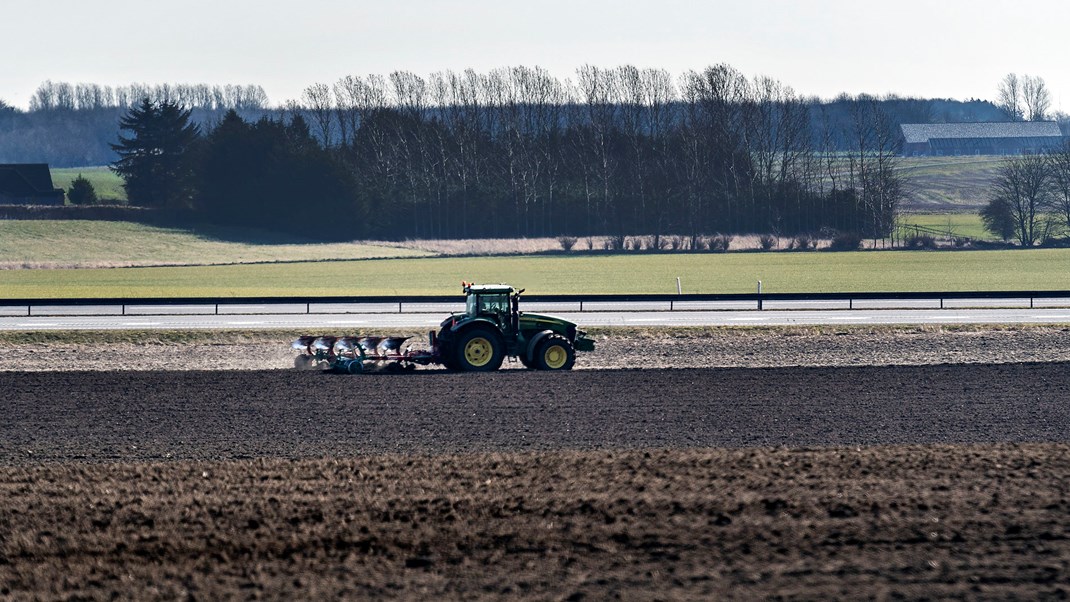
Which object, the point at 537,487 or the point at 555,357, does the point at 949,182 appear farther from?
the point at 537,487

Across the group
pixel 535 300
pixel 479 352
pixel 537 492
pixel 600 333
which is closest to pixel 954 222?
pixel 535 300

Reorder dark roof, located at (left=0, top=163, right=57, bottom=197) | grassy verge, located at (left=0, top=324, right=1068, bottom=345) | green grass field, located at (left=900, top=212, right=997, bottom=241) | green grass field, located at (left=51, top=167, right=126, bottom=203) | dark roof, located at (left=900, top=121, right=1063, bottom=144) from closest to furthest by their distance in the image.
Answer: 1. grassy verge, located at (left=0, top=324, right=1068, bottom=345)
2. green grass field, located at (left=900, top=212, right=997, bottom=241)
3. dark roof, located at (left=0, top=163, right=57, bottom=197)
4. green grass field, located at (left=51, top=167, right=126, bottom=203)
5. dark roof, located at (left=900, top=121, right=1063, bottom=144)

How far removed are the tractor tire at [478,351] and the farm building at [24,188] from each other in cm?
8967

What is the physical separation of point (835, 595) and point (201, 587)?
4.92m

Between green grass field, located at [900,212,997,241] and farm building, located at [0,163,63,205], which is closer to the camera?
green grass field, located at [900,212,997,241]

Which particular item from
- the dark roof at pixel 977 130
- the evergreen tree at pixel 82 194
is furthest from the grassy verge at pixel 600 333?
the dark roof at pixel 977 130

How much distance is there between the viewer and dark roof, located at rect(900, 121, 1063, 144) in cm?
19338

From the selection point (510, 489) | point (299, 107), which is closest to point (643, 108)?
point (299, 107)

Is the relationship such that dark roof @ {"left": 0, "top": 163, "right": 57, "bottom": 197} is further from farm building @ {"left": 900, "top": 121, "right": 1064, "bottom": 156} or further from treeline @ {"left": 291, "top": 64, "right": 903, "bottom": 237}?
farm building @ {"left": 900, "top": 121, "right": 1064, "bottom": 156}

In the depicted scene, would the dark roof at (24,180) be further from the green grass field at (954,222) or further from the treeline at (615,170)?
the green grass field at (954,222)

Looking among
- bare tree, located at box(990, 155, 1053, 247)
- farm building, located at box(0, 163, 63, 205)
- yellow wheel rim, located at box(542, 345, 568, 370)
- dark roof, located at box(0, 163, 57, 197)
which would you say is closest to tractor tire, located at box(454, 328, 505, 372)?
yellow wheel rim, located at box(542, 345, 568, 370)

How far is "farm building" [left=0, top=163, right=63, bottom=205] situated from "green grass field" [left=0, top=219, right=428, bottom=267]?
21.2m

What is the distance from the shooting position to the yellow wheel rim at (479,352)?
23234 millimetres

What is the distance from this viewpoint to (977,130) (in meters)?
196
